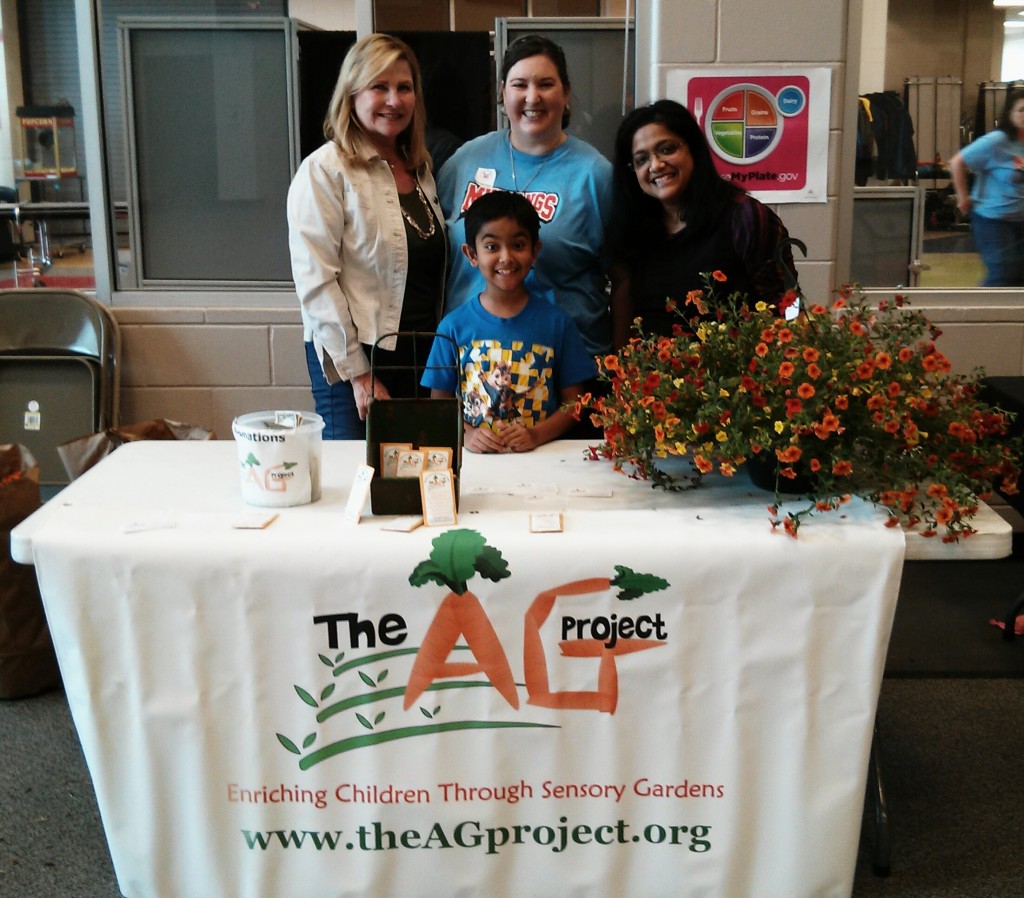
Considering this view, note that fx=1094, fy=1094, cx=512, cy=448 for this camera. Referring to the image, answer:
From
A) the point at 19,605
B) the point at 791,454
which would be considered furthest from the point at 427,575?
the point at 19,605

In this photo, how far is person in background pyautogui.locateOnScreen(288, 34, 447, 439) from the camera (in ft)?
8.15

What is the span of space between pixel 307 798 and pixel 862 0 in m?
2.68

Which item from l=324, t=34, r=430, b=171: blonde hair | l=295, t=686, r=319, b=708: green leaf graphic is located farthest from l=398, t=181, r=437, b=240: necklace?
l=295, t=686, r=319, b=708: green leaf graphic

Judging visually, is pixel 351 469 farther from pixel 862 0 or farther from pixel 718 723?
pixel 862 0

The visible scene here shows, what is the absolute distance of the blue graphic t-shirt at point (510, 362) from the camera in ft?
7.52

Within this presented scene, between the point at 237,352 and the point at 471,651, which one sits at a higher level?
the point at 237,352


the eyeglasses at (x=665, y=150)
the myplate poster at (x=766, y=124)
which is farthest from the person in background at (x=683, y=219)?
the myplate poster at (x=766, y=124)

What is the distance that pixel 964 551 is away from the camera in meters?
1.62

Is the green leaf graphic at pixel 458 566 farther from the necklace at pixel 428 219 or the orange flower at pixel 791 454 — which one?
the necklace at pixel 428 219

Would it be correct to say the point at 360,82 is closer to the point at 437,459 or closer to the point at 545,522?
the point at 437,459

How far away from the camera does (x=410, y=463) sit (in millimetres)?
1707

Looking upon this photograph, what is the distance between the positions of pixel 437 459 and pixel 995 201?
257 cm

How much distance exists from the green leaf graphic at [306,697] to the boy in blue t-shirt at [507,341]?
78 cm

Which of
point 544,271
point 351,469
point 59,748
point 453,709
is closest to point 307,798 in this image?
point 453,709
